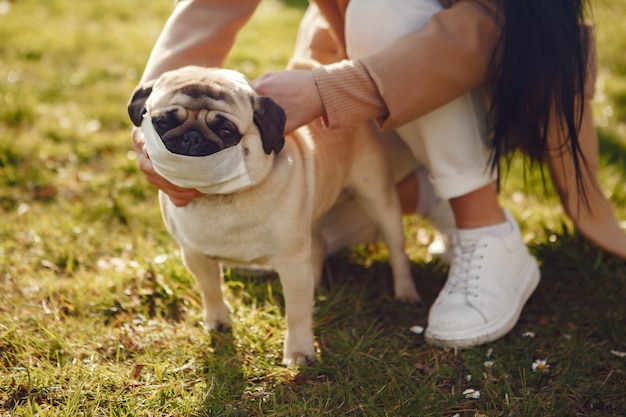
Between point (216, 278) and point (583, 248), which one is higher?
point (216, 278)

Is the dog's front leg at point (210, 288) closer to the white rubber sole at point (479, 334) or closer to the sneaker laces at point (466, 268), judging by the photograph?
the white rubber sole at point (479, 334)

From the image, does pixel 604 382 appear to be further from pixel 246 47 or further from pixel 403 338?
pixel 246 47

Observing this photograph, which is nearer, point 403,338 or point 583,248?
point 403,338

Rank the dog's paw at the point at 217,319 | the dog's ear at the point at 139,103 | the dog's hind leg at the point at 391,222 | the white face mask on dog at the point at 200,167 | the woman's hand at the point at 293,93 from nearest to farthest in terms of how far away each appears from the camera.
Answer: the white face mask on dog at the point at 200,167 < the dog's ear at the point at 139,103 < the woman's hand at the point at 293,93 < the dog's paw at the point at 217,319 < the dog's hind leg at the point at 391,222

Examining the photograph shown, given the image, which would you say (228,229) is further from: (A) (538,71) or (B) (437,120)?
(A) (538,71)

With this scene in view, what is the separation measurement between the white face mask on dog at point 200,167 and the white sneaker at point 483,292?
2.82ft

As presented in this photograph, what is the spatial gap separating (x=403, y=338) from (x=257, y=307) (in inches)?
20.8

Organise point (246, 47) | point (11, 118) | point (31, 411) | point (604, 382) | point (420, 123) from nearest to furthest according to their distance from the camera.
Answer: point (31, 411) < point (604, 382) < point (420, 123) < point (11, 118) < point (246, 47)

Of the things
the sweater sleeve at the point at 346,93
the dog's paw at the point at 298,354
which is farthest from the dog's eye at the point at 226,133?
the dog's paw at the point at 298,354

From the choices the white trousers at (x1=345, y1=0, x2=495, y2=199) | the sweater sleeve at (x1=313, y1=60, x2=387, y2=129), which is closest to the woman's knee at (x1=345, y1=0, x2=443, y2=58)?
the white trousers at (x1=345, y1=0, x2=495, y2=199)

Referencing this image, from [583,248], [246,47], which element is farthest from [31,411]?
[246,47]

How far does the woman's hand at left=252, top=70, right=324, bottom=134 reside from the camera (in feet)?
6.65

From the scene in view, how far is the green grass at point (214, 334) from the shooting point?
6.34ft

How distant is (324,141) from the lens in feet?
7.48
